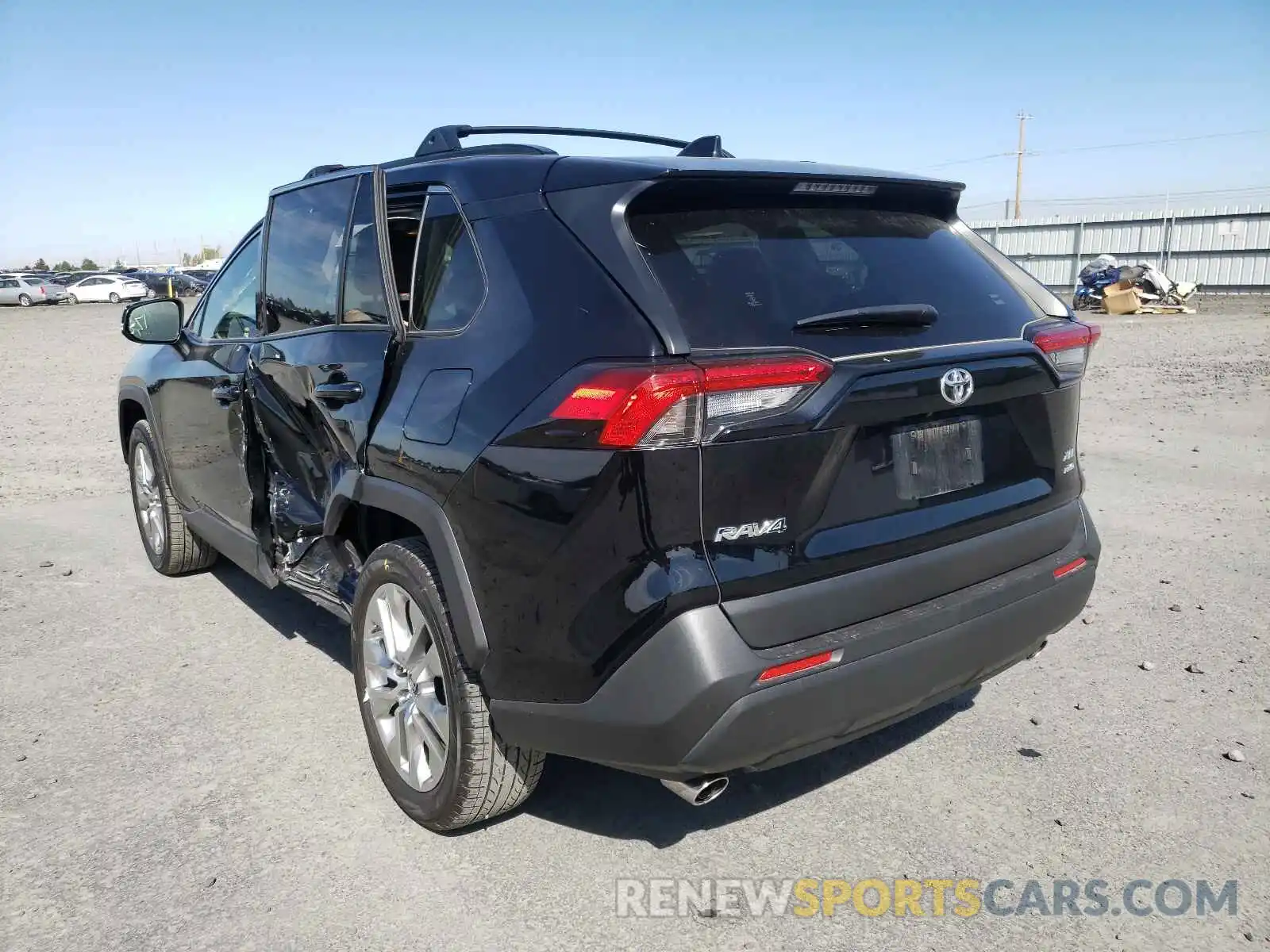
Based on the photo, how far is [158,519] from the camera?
5656mm

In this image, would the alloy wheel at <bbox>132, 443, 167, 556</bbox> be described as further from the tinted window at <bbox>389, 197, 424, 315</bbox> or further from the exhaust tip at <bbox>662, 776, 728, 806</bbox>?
the exhaust tip at <bbox>662, 776, 728, 806</bbox>

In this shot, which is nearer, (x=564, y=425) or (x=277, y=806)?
(x=564, y=425)

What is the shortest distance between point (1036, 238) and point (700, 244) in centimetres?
3750

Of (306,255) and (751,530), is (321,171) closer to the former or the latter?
(306,255)

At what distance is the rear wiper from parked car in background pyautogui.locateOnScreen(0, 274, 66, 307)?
169ft

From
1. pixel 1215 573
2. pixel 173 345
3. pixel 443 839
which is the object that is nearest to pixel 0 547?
pixel 173 345

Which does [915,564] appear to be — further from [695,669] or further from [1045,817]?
[1045,817]

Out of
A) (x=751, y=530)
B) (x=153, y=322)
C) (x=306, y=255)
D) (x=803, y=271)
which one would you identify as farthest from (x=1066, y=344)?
(x=153, y=322)

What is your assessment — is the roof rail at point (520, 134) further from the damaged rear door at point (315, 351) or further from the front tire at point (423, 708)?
the front tire at point (423, 708)

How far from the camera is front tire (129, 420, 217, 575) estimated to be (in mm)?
5414

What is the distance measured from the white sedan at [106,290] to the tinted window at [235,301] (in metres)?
46.9

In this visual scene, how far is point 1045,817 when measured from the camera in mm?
3023

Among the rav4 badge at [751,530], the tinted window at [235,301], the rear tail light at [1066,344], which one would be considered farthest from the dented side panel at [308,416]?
the rear tail light at [1066,344]

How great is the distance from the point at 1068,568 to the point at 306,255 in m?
2.95
